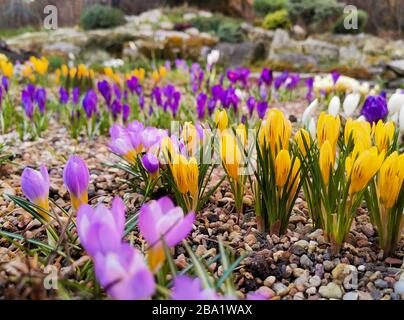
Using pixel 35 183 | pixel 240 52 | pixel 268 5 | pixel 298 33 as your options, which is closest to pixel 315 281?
pixel 35 183

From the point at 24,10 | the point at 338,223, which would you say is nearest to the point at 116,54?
the point at 24,10

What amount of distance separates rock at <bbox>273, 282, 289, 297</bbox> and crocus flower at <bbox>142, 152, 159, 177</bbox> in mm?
506

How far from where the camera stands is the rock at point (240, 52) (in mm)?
9055

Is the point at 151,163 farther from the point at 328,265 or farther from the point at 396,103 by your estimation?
the point at 396,103

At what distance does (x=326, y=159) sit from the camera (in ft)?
3.76

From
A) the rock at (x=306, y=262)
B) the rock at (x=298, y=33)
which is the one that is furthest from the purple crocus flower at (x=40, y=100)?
the rock at (x=298, y=33)

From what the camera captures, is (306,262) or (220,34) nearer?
(306,262)

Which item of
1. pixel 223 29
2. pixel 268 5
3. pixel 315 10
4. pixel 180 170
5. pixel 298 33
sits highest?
pixel 268 5

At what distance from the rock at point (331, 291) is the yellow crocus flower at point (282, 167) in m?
0.28

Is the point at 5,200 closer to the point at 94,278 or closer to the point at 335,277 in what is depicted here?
the point at 94,278

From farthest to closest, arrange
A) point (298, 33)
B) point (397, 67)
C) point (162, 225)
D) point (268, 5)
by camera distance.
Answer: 1. point (268, 5)
2. point (298, 33)
3. point (397, 67)
4. point (162, 225)

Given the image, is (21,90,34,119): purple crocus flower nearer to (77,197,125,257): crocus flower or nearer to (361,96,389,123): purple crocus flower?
(361,96,389,123): purple crocus flower

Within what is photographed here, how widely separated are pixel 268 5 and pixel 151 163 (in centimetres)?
1381
